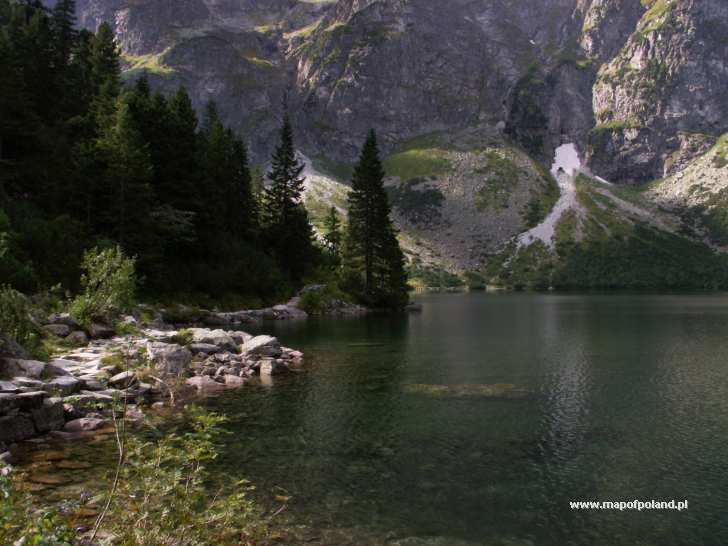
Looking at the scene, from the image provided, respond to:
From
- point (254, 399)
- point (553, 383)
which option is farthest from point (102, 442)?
point (553, 383)

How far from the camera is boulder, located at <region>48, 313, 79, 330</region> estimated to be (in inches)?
1433

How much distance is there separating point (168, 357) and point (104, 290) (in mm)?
12997

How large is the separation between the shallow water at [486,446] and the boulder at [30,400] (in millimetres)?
2827

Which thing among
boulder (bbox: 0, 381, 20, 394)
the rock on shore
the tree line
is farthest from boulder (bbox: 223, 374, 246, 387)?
the tree line

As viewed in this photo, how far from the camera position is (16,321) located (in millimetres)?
28969

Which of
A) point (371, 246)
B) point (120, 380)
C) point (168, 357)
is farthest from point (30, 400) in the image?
point (371, 246)

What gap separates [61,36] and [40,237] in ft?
203

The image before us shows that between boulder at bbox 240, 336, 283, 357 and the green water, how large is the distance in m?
3.05

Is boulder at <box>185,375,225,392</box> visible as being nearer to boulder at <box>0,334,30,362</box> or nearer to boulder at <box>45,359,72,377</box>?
boulder at <box>45,359,72,377</box>

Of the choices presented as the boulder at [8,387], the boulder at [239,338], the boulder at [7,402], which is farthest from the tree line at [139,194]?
the boulder at [7,402]

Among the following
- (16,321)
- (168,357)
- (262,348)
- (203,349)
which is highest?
(16,321)

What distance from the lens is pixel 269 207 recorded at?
99312 mm

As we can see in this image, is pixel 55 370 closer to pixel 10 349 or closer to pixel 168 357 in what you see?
pixel 10 349

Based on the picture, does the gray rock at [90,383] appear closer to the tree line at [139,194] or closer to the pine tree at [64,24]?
the tree line at [139,194]
